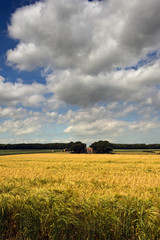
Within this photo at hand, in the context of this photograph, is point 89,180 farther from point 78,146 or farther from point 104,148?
Answer: point 78,146

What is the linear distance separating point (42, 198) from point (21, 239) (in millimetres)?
1051

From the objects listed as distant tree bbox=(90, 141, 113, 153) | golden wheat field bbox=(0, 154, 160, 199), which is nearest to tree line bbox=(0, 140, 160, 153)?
distant tree bbox=(90, 141, 113, 153)

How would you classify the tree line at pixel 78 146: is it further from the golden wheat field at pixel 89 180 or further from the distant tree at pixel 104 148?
the golden wheat field at pixel 89 180

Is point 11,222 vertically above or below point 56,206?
below

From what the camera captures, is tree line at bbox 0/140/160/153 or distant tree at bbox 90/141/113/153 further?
tree line at bbox 0/140/160/153

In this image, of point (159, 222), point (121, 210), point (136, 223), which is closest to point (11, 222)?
point (121, 210)

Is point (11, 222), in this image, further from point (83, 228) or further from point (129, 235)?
point (129, 235)

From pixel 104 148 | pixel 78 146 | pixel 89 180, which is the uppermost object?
pixel 78 146

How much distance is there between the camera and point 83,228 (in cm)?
393

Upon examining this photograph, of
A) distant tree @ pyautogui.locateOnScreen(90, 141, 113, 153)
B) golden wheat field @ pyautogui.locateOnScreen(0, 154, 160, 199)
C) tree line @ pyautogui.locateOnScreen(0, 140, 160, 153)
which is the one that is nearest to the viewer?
golden wheat field @ pyautogui.locateOnScreen(0, 154, 160, 199)

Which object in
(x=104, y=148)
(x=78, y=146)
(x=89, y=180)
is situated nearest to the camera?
(x=89, y=180)

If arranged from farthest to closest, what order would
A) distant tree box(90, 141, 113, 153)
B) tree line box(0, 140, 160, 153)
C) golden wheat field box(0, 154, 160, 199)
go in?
tree line box(0, 140, 160, 153)
distant tree box(90, 141, 113, 153)
golden wheat field box(0, 154, 160, 199)

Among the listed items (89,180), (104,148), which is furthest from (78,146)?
(89,180)

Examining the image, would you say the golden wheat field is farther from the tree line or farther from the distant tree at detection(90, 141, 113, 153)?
the tree line
